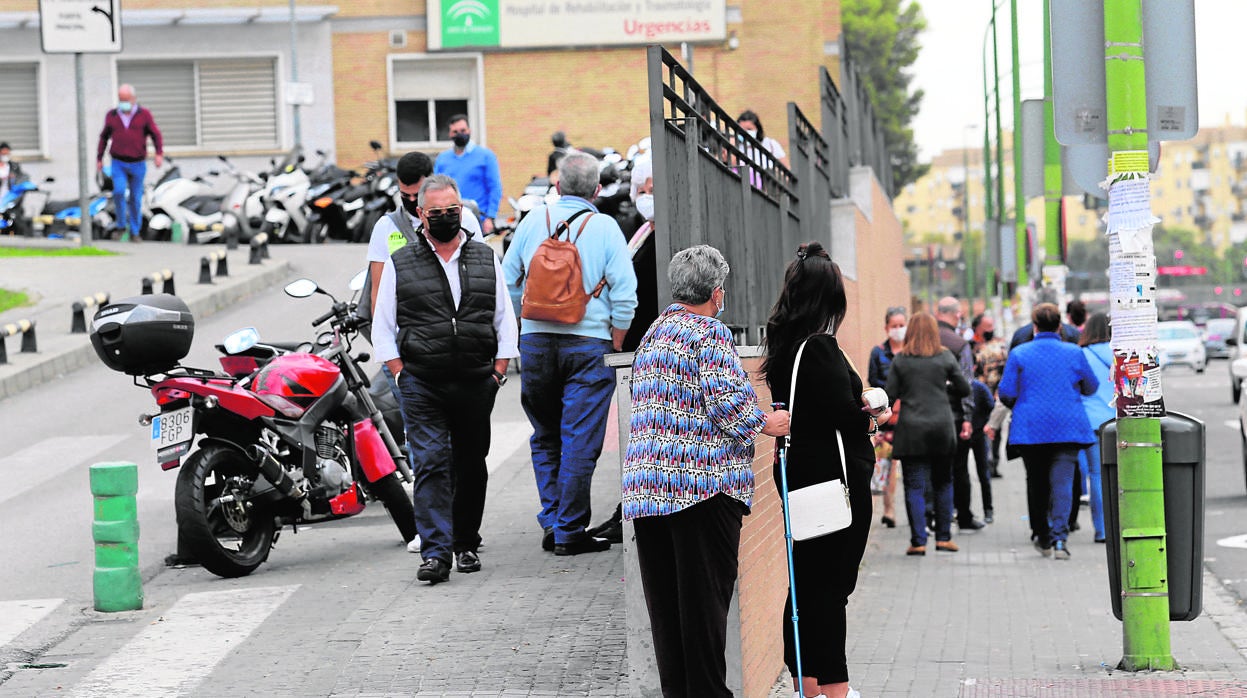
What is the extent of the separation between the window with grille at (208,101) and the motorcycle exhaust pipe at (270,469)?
28.2 meters

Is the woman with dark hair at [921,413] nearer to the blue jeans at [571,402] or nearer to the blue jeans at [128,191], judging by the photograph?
the blue jeans at [571,402]

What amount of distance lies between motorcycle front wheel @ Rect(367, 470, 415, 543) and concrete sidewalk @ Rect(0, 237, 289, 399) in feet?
21.3

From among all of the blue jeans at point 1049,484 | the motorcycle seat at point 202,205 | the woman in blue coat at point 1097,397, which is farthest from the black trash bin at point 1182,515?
the motorcycle seat at point 202,205

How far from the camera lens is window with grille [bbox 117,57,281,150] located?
35781 mm

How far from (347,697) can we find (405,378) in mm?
1986

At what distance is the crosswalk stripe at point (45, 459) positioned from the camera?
1124 centimetres

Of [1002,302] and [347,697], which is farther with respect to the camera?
[1002,302]

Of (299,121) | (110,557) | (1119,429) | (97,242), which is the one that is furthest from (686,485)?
(299,121)

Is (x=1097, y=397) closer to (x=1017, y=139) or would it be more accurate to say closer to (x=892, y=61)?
(x=1017, y=139)

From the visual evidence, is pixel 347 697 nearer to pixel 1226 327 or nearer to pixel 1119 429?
pixel 1119 429

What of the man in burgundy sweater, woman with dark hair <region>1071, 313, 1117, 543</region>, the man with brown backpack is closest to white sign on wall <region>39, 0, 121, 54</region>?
the man in burgundy sweater

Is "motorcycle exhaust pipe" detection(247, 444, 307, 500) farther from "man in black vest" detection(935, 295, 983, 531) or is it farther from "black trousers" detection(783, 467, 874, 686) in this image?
"man in black vest" detection(935, 295, 983, 531)

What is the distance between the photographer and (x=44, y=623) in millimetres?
7801

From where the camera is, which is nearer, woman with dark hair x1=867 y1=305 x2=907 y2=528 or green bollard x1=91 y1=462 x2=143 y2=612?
green bollard x1=91 y1=462 x2=143 y2=612
